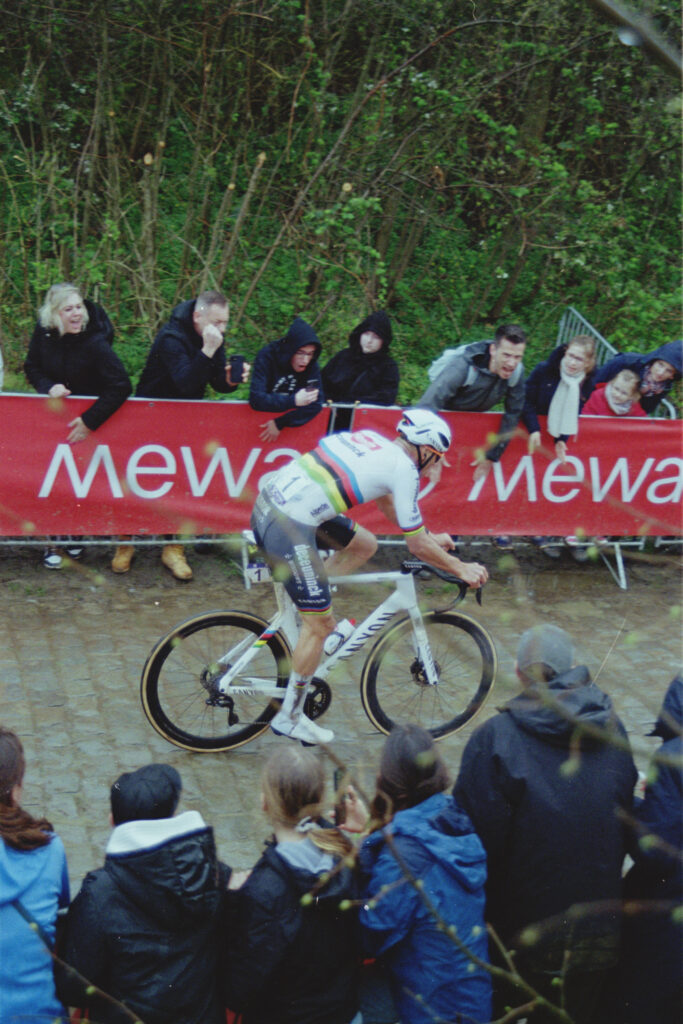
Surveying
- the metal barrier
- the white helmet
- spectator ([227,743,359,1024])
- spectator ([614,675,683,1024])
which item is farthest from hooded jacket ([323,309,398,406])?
spectator ([227,743,359,1024])

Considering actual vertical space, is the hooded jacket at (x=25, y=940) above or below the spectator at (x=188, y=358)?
below

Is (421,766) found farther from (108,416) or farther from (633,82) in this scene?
(633,82)

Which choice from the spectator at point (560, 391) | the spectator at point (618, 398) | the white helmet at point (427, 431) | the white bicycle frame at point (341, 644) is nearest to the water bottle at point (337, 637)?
the white bicycle frame at point (341, 644)

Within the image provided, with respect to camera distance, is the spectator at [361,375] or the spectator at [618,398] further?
the spectator at [618,398]

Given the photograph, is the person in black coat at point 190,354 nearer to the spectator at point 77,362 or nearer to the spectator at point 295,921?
the spectator at point 77,362

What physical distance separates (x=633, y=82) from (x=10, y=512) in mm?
9147

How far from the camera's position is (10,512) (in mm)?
7047

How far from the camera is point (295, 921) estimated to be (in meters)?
3.28

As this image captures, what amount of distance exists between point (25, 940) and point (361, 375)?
5375 mm

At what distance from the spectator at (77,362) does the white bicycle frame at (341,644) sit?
2162 mm

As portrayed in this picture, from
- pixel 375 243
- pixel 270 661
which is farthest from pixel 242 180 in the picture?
pixel 270 661

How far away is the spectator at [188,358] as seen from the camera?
7.11m

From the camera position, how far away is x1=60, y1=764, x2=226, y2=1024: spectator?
3146 millimetres

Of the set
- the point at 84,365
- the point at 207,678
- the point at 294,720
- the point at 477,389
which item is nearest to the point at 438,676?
the point at 294,720
